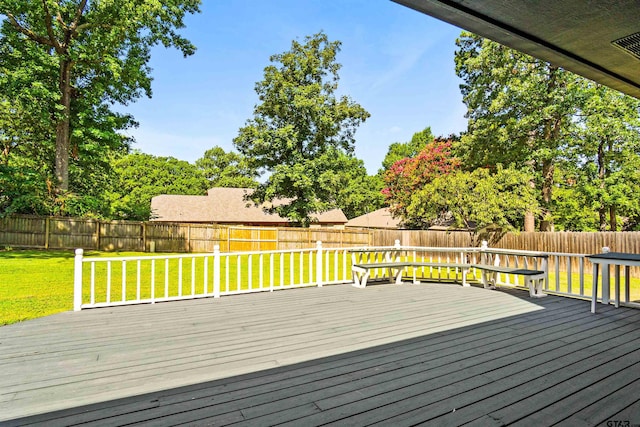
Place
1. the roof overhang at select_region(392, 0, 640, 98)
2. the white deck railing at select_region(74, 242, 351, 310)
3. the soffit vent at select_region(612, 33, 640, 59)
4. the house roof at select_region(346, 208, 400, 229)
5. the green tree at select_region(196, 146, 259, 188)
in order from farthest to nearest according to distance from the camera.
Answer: the green tree at select_region(196, 146, 259, 188) → the house roof at select_region(346, 208, 400, 229) → the white deck railing at select_region(74, 242, 351, 310) → the soffit vent at select_region(612, 33, 640, 59) → the roof overhang at select_region(392, 0, 640, 98)

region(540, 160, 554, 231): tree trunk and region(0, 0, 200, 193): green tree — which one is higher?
region(0, 0, 200, 193): green tree

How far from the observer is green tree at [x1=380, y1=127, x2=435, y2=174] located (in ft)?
121

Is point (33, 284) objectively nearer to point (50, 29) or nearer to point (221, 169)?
point (50, 29)

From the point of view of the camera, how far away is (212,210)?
25.5 meters

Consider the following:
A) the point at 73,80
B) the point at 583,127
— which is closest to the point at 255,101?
the point at 73,80

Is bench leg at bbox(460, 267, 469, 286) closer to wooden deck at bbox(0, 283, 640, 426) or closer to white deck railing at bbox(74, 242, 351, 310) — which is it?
wooden deck at bbox(0, 283, 640, 426)

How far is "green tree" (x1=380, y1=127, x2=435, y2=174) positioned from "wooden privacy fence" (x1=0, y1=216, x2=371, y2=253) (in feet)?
72.6

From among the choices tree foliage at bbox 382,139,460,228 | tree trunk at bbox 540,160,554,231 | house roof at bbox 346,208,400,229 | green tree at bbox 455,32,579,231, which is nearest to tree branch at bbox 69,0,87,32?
green tree at bbox 455,32,579,231

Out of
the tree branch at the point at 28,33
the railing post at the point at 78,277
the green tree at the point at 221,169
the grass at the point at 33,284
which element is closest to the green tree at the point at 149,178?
the green tree at the point at 221,169

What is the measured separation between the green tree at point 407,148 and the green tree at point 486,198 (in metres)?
22.4

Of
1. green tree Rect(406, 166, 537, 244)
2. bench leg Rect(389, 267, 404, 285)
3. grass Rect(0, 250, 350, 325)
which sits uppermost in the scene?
green tree Rect(406, 166, 537, 244)

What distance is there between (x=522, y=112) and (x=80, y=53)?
1799cm

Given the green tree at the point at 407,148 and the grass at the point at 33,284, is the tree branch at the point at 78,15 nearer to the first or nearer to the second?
the grass at the point at 33,284

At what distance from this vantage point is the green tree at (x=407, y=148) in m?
36.9
